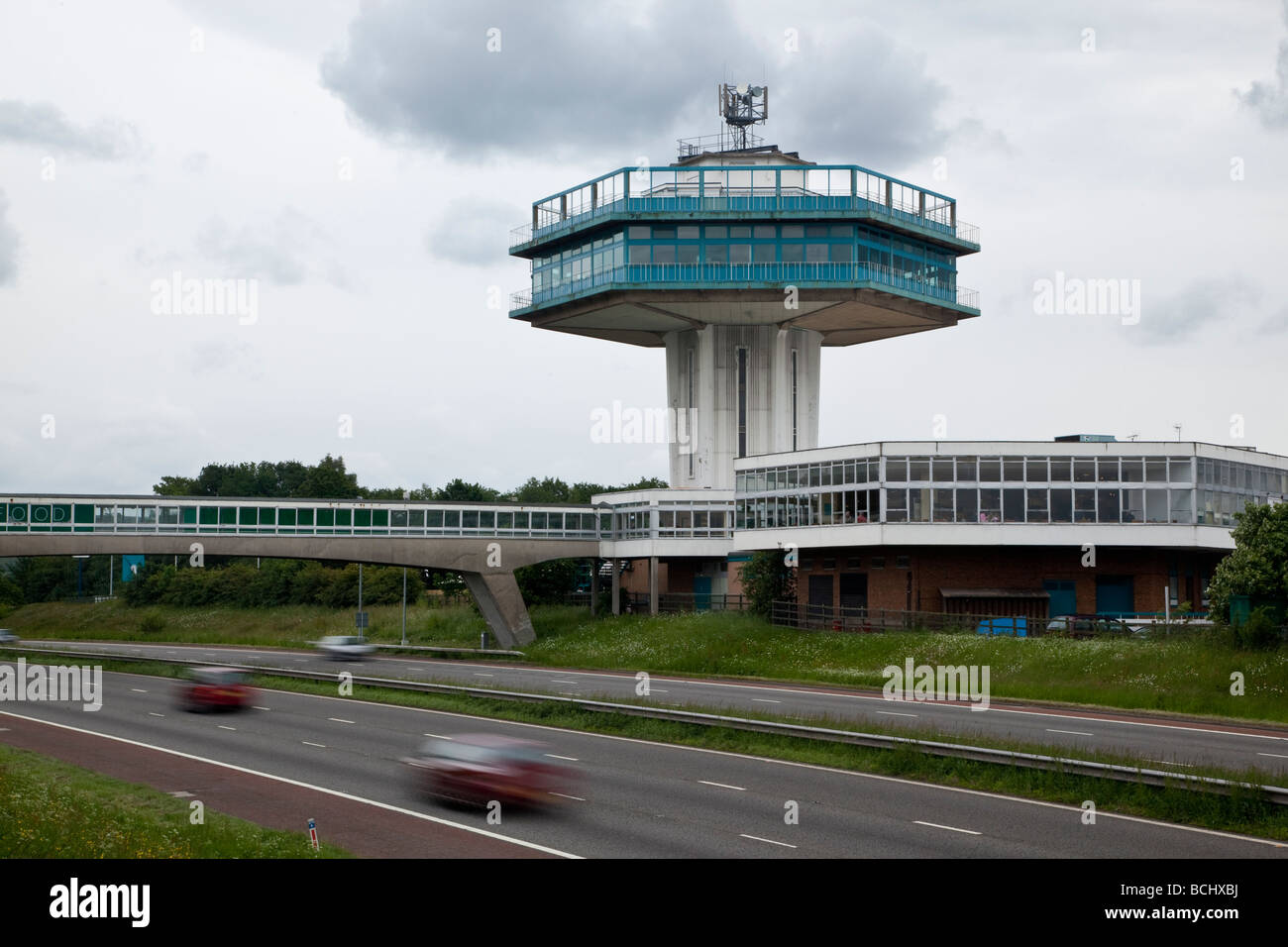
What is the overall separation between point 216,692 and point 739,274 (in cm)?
4543

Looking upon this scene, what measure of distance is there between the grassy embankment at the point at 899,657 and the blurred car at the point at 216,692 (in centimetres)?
2129

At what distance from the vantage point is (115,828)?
1747cm

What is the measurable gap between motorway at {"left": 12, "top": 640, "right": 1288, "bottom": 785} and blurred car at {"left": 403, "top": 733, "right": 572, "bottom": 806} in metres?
8.60

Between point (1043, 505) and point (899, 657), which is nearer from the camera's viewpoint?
point (899, 657)

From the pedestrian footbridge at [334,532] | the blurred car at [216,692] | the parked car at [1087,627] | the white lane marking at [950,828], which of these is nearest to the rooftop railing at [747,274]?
the pedestrian footbridge at [334,532]

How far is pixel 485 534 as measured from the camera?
74062mm

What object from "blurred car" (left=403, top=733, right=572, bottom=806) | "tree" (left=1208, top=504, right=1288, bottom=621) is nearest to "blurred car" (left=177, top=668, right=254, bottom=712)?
"blurred car" (left=403, top=733, right=572, bottom=806)

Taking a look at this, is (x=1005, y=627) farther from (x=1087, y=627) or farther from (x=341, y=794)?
(x=341, y=794)

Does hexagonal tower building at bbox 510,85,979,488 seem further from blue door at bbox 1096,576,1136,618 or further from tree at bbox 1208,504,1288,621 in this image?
tree at bbox 1208,504,1288,621

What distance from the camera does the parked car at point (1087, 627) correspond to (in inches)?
1843

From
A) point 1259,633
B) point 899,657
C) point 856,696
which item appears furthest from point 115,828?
point 899,657

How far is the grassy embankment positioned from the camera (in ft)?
122

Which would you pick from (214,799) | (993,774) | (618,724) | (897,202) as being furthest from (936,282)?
(214,799)
